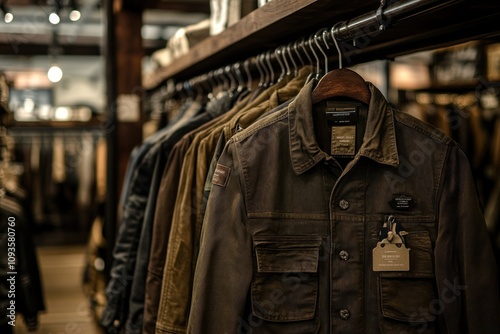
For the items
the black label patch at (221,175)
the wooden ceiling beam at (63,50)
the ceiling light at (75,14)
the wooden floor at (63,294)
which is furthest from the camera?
the wooden ceiling beam at (63,50)

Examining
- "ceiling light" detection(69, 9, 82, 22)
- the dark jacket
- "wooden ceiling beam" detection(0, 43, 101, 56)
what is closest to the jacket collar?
the dark jacket

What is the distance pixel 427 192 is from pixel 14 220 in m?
2.22

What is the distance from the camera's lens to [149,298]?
6.40ft

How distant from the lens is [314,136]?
59.8 inches

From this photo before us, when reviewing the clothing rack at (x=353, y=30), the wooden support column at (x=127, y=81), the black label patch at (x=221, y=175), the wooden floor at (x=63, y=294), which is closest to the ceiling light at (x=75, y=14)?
the wooden support column at (x=127, y=81)

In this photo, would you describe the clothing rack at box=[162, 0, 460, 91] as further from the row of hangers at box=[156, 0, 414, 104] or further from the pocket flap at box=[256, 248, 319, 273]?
the pocket flap at box=[256, 248, 319, 273]

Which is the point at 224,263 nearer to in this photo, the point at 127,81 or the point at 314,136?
the point at 314,136

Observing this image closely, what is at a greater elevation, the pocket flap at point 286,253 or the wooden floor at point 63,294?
the pocket flap at point 286,253

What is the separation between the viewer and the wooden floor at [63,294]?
382cm

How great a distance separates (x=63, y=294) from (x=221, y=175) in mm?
3555

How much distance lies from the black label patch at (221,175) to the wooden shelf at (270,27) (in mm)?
438

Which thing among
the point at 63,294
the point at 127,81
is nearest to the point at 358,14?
the point at 127,81

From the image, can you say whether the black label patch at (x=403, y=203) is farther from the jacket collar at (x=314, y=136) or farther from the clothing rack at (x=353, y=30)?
the clothing rack at (x=353, y=30)

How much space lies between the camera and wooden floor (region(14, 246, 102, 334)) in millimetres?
3823
